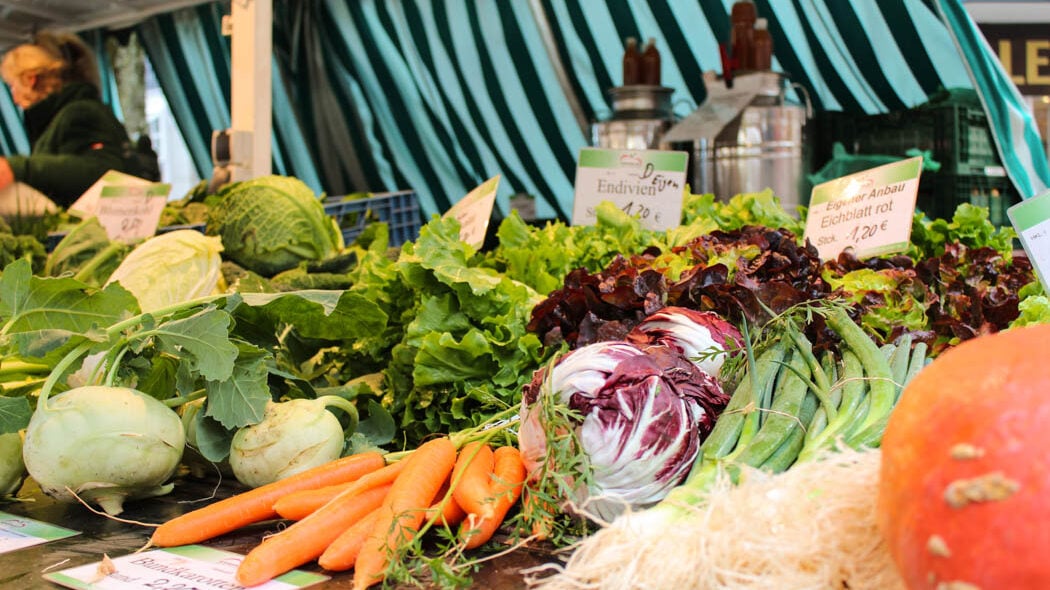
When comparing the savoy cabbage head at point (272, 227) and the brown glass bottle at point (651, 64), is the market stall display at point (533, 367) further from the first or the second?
the brown glass bottle at point (651, 64)

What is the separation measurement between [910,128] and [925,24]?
44cm

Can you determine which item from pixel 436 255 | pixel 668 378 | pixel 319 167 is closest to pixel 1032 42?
pixel 319 167

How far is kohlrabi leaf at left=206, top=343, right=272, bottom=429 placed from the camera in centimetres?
169

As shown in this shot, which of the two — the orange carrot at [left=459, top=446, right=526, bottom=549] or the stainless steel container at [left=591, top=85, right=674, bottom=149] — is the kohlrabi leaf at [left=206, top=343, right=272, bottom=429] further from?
the stainless steel container at [left=591, top=85, right=674, bottom=149]

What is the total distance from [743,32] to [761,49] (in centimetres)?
13

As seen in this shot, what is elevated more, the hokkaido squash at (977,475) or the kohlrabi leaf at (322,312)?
the hokkaido squash at (977,475)

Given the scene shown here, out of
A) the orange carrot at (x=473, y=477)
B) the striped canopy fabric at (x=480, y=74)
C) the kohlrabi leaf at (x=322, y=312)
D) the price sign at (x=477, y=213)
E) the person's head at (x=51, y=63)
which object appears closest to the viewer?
the orange carrot at (x=473, y=477)

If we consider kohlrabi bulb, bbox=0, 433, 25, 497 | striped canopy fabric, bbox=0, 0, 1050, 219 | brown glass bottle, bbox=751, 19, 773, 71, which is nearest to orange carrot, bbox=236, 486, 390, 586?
kohlrabi bulb, bbox=0, 433, 25, 497

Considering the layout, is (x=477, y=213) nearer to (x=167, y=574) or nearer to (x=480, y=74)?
(x=167, y=574)

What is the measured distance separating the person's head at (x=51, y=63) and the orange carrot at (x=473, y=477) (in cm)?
378

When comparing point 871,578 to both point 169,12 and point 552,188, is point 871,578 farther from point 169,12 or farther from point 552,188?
point 169,12

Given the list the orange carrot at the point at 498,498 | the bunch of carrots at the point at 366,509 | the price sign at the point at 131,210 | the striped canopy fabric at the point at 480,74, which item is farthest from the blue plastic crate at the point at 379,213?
the orange carrot at the point at 498,498

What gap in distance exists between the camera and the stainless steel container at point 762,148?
133 inches

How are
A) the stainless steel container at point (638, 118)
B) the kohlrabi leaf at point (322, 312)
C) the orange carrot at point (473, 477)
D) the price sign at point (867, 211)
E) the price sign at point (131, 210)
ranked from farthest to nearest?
the stainless steel container at point (638, 118) → the price sign at point (131, 210) → the price sign at point (867, 211) → the kohlrabi leaf at point (322, 312) → the orange carrot at point (473, 477)
